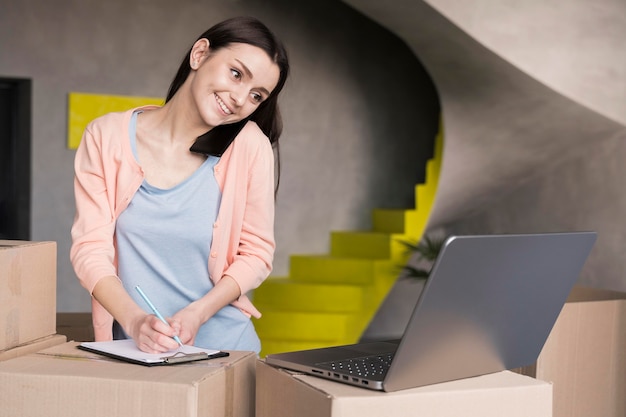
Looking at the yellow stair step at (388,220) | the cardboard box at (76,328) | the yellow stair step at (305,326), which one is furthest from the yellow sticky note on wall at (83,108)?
the cardboard box at (76,328)

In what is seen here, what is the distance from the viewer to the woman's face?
1617mm

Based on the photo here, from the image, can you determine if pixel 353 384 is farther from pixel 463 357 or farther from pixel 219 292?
pixel 219 292

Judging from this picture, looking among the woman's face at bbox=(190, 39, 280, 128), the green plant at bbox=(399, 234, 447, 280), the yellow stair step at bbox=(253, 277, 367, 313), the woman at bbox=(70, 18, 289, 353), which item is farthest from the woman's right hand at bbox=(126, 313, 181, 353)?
the yellow stair step at bbox=(253, 277, 367, 313)

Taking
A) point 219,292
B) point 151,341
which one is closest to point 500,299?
point 151,341

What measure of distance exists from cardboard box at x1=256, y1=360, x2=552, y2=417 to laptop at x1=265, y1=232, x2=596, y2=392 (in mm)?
15

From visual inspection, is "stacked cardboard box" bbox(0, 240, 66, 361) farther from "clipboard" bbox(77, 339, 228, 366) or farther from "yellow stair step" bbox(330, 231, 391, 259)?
"yellow stair step" bbox(330, 231, 391, 259)

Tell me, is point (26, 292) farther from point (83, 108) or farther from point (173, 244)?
point (83, 108)

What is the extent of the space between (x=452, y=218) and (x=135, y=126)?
4.75 m

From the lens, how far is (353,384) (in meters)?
1.05

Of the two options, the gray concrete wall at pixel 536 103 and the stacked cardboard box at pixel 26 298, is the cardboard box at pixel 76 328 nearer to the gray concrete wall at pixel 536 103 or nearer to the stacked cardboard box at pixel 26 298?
the stacked cardboard box at pixel 26 298

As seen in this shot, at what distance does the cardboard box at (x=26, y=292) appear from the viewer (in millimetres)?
1240

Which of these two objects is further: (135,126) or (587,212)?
(587,212)

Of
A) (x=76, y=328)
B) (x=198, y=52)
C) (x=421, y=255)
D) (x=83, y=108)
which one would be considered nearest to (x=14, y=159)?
(x=83, y=108)

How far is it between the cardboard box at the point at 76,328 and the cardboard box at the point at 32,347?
68 cm
